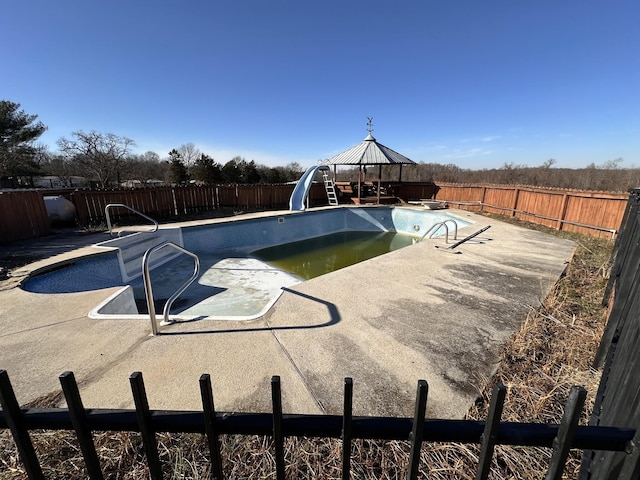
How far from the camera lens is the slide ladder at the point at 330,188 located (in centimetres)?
1764

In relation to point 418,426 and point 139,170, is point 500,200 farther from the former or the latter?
point 139,170

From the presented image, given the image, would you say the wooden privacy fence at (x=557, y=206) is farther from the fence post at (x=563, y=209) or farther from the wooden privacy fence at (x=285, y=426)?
the wooden privacy fence at (x=285, y=426)

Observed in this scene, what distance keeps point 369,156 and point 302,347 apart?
52.8ft

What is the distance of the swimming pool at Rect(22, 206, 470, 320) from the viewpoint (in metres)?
5.31

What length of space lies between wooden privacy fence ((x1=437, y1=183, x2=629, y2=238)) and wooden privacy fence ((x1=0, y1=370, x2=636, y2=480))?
11098 millimetres

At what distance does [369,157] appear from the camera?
17422 mm

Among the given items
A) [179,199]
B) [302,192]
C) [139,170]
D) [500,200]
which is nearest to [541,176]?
[500,200]

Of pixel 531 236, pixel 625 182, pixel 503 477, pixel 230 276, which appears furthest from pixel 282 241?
pixel 625 182

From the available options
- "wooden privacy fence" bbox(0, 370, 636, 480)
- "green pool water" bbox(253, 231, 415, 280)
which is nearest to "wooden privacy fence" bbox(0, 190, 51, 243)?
"green pool water" bbox(253, 231, 415, 280)

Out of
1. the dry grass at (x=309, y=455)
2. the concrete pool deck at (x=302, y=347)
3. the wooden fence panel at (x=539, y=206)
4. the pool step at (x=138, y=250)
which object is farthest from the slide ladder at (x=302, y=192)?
the dry grass at (x=309, y=455)

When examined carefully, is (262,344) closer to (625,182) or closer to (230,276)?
(230,276)

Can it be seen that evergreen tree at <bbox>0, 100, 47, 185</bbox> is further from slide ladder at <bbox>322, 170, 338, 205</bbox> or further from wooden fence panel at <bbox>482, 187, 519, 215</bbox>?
wooden fence panel at <bbox>482, 187, 519, 215</bbox>

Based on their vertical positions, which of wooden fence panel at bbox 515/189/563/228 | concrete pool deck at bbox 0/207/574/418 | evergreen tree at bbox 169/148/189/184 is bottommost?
concrete pool deck at bbox 0/207/574/418

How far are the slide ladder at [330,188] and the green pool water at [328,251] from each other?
387 centimetres
